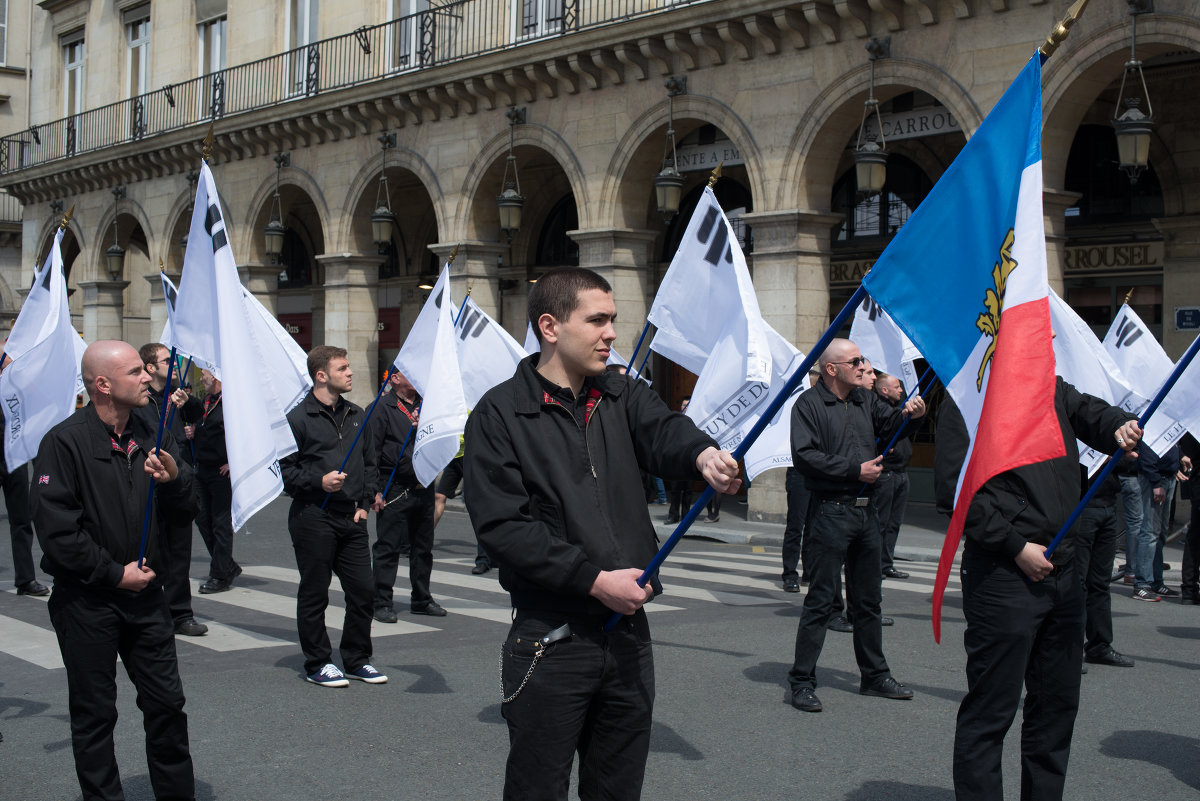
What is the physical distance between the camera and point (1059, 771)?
4504 millimetres

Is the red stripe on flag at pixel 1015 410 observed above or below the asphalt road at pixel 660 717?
above

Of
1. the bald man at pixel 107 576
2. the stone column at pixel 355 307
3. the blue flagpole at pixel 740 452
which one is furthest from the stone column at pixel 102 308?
the blue flagpole at pixel 740 452

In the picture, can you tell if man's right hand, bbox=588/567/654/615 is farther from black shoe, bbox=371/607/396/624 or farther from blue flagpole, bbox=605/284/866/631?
black shoe, bbox=371/607/396/624

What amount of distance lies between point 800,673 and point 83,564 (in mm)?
3753

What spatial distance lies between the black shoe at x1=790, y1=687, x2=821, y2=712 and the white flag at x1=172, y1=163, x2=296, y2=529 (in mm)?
2900

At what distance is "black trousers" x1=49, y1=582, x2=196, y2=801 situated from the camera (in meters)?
4.59

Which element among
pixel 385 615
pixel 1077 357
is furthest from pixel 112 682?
pixel 1077 357

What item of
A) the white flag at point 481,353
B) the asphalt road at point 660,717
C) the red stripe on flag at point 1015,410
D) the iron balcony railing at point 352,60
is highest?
the iron balcony railing at point 352,60

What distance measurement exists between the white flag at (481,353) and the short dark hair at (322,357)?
346 cm

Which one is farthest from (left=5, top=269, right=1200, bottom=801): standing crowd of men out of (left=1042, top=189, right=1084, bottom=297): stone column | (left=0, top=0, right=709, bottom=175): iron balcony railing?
(left=0, top=0, right=709, bottom=175): iron balcony railing

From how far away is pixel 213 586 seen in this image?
10.6 meters

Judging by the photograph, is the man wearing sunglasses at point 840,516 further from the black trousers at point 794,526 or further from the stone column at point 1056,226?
the stone column at point 1056,226

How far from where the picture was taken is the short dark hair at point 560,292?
3.64 meters

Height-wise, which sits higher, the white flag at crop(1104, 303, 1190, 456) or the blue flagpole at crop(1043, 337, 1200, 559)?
the white flag at crop(1104, 303, 1190, 456)
